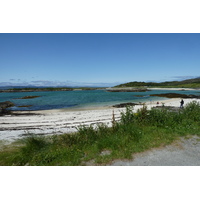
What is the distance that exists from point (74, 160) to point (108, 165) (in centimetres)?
143

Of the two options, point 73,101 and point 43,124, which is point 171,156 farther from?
point 73,101

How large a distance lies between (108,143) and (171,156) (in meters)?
2.81

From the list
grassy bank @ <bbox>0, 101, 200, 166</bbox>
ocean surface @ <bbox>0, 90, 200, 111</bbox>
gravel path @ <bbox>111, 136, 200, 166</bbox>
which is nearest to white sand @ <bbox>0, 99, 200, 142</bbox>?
grassy bank @ <bbox>0, 101, 200, 166</bbox>

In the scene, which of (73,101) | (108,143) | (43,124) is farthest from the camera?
(73,101)

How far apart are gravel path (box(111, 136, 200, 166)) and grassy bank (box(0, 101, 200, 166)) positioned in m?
0.31

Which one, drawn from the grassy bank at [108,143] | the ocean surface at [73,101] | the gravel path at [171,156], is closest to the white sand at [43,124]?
the grassy bank at [108,143]

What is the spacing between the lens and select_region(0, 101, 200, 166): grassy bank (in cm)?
552

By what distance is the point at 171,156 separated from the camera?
5449 millimetres

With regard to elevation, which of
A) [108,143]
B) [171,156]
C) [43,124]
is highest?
[108,143]

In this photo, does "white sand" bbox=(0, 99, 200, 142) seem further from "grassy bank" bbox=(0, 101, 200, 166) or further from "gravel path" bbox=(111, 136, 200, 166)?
"gravel path" bbox=(111, 136, 200, 166)

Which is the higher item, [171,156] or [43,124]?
[171,156]

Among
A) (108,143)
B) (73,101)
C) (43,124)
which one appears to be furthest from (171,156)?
(73,101)

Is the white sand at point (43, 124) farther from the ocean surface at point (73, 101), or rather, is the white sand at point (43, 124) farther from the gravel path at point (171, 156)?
the ocean surface at point (73, 101)

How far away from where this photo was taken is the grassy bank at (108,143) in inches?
217
